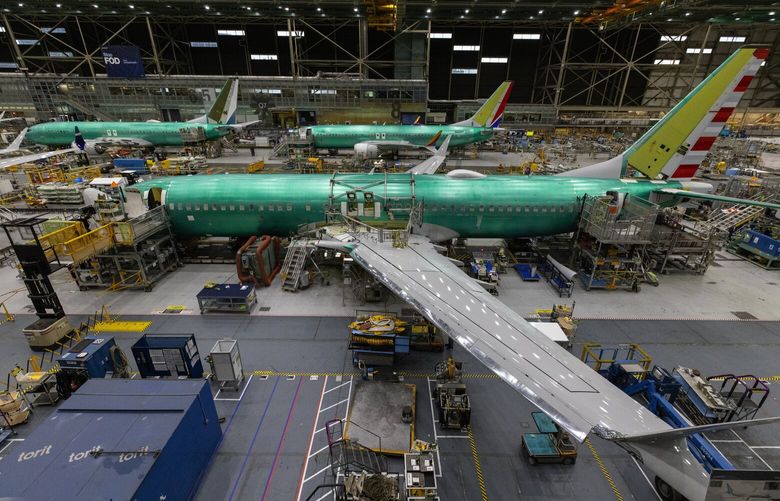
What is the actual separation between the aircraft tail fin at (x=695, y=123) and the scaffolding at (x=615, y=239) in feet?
9.62

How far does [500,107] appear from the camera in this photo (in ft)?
155

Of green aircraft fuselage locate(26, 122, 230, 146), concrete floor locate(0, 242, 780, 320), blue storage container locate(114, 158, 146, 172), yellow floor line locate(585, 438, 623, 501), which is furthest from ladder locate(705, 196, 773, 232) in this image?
green aircraft fuselage locate(26, 122, 230, 146)

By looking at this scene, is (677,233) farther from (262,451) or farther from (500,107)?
(500,107)

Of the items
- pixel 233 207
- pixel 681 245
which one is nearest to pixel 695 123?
pixel 681 245

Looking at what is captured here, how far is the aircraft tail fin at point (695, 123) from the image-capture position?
656 inches

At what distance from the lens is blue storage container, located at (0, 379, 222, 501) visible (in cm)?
697

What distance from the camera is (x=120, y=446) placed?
7742mm

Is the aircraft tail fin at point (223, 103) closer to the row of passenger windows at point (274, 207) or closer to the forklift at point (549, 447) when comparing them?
the row of passenger windows at point (274, 207)

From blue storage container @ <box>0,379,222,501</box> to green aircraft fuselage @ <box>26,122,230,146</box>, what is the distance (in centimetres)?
4708

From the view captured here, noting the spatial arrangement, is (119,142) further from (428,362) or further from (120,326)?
(428,362)


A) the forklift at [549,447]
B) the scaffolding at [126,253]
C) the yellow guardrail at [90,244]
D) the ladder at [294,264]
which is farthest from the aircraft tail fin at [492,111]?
the forklift at [549,447]

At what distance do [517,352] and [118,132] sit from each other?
58.8 meters

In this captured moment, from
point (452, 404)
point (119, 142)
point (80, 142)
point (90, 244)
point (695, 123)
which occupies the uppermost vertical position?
point (695, 123)

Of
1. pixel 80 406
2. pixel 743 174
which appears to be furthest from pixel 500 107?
pixel 80 406
